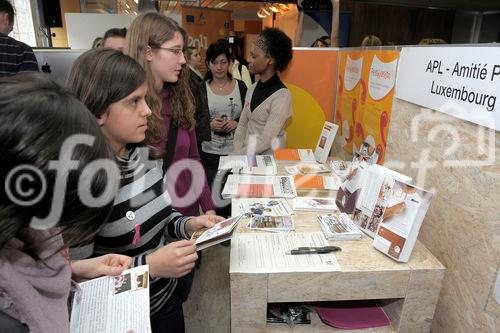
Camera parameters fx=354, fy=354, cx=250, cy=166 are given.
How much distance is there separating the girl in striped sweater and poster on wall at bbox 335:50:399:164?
1106 mm

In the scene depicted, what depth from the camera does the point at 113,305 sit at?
32.1 inches

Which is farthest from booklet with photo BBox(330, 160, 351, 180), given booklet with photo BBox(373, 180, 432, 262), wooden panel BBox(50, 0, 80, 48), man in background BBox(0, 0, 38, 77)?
wooden panel BBox(50, 0, 80, 48)

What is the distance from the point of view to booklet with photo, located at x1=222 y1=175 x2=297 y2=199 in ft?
5.38

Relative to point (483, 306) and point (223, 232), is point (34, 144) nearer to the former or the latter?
point (223, 232)


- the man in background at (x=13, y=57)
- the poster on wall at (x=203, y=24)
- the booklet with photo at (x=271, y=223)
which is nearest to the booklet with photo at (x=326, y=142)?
the booklet with photo at (x=271, y=223)

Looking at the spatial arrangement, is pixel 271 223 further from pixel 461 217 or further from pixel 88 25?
pixel 88 25

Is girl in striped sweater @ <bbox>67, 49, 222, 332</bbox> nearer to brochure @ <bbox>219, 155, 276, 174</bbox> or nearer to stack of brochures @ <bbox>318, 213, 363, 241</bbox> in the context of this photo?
stack of brochures @ <bbox>318, 213, 363, 241</bbox>

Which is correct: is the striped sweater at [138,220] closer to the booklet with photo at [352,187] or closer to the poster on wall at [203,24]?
the booklet with photo at [352,187]

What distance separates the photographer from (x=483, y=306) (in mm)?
1029

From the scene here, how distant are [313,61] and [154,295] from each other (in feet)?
6.55

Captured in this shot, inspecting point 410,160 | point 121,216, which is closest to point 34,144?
point 121,216

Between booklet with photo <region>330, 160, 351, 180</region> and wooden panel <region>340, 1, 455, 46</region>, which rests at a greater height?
wooden panel <region>340, 1, 455, 46</region>

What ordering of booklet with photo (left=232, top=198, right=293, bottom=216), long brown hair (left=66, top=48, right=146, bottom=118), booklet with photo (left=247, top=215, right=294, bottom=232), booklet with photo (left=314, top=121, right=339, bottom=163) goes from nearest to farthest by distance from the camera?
1. long brown hair (left=66, top=48, right=146, bottom=118)
2. booklet with photo (left=247, top=215, right=294, bottom=232)
3. booklet with photo (left=232, top=198, right=293, bottom=216)
4. booklet with photo (left=314, top=121, right=339, bottom=163)

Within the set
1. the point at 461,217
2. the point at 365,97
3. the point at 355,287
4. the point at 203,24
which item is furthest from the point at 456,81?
the point at 203,24
